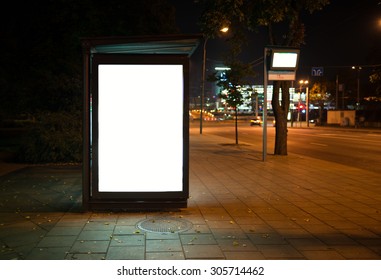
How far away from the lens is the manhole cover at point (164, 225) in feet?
21.3

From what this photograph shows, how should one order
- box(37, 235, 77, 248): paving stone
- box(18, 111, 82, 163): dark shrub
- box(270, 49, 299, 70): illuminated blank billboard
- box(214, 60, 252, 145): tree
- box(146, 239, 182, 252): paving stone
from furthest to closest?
box(214, 60, 252, 145): tree → box(270, 49, 299, 70): illuminated blank billboard → box(18, 111, 82, 163): dark shrub → box(37, 235, 77, 248): paving stone → box(146, 239, 182, 252): paving stone

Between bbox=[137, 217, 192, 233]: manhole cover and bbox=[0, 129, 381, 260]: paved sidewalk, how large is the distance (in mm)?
104

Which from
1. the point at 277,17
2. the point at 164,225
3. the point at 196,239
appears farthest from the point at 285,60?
the point at 196,239

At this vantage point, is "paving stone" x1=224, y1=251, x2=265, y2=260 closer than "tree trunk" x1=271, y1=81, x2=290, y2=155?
Yes

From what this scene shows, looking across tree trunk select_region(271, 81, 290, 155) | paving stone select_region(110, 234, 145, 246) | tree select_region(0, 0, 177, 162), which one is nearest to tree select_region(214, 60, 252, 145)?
tree select_region(0, 0, 177, 162)

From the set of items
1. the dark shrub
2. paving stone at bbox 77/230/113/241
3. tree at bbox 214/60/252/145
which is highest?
tree at bbox 214/60/252/145

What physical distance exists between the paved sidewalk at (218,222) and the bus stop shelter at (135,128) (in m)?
0.40

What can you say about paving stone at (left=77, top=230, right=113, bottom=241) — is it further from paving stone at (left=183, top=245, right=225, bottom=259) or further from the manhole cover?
paving stone at (left=183, top=245, right=225, bottom=259)

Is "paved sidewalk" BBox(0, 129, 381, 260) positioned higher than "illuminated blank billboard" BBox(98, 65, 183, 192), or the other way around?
"illuminated blank billboard" BBox(98, 65, 183, 192)

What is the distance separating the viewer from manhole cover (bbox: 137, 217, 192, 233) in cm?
648

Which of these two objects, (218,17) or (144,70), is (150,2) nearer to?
(218,17)

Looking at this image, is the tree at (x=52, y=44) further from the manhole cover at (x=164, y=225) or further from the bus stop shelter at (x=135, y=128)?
the manhole cover at (x=164, y=225)

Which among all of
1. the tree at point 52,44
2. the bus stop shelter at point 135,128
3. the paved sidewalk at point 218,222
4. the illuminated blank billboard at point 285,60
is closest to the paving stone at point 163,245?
the paved sidewalk at point 218,222

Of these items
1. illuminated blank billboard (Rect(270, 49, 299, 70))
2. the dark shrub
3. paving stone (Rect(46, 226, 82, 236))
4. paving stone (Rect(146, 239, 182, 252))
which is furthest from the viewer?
illuminated blank billboard (Rect(270, 49, 299, 70))
